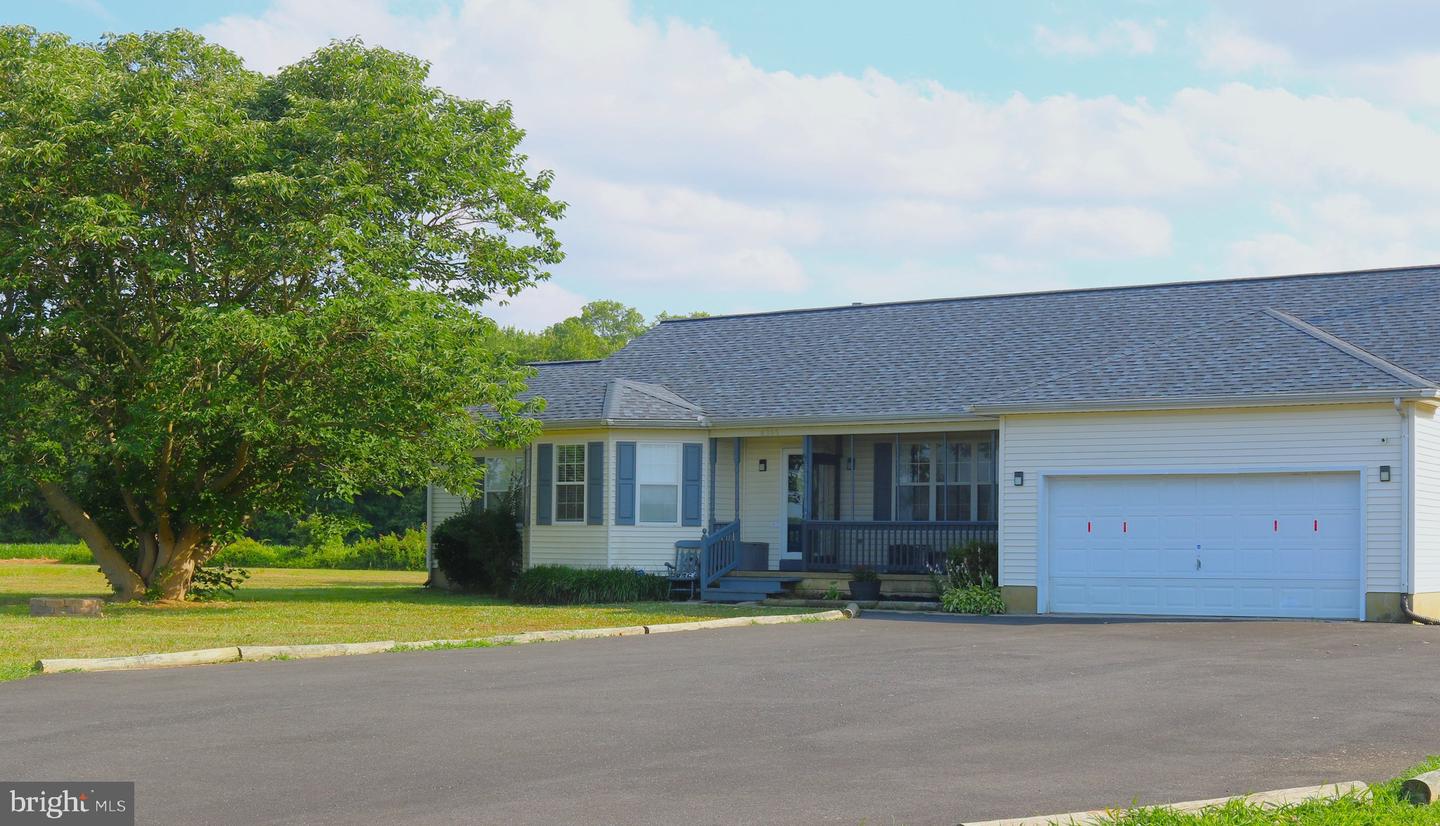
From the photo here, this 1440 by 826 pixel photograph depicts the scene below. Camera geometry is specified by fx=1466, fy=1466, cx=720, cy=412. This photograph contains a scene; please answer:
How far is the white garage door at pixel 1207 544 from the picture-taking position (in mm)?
20500

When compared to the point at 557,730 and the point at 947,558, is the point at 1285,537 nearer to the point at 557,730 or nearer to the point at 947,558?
the point at 947,558

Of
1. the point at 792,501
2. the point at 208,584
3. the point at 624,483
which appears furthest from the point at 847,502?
the point at 208,584

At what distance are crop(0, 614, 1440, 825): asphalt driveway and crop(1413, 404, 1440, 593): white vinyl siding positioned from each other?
4.64 meters

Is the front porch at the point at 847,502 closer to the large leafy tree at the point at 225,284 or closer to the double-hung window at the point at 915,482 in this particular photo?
the double-hung window at the point at 915,482

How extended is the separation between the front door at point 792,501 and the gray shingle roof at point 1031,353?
1287mm

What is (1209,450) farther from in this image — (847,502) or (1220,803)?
(1220,803)

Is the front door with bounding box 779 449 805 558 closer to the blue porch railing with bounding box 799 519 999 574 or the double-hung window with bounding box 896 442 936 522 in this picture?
the blue porch railing with bounding box 799 519 999 574

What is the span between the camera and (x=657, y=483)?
87.0ft

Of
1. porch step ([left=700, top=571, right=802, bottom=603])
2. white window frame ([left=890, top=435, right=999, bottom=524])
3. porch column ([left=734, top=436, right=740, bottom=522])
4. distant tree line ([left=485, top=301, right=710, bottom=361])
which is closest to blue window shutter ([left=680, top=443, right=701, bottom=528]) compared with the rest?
porch column ([left=734, top=436, right=740, bottom=522])

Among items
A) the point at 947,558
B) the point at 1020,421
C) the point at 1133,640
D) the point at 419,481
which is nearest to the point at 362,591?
the point at 419,481

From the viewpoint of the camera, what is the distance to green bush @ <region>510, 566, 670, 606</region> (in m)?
25.2

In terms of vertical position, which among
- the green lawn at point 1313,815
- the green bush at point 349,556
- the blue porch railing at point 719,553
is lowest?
the green bush at point 349,556

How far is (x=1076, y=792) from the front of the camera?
26.0 feet

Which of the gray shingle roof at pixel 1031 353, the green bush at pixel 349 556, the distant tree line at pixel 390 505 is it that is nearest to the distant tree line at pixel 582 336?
the distant tree line at pixel 390 505
